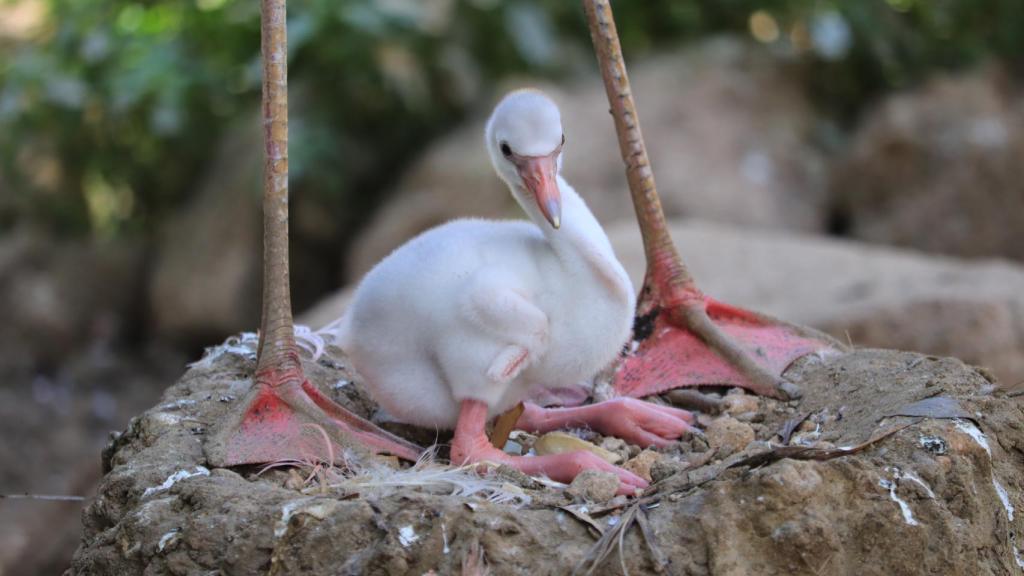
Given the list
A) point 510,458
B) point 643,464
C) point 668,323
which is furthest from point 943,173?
point 510,458

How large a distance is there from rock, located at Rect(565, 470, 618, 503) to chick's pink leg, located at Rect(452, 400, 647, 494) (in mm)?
61

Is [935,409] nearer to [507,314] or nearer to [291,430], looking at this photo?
[507,314]

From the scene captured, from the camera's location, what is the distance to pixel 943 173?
6309 mm

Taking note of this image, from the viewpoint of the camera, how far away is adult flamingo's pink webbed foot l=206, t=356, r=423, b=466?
246cm

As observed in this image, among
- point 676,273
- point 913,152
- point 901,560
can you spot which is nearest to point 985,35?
point 913,152

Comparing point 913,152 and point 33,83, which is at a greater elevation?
point 33,83

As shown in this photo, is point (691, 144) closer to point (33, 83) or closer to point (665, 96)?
point (665, 96)

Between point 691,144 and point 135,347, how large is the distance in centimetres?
315

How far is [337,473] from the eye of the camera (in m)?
2.44

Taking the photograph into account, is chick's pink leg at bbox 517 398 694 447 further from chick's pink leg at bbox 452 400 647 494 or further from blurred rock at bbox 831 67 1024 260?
blurred rock at bbox 831 67 1024 260

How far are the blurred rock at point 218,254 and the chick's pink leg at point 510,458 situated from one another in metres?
4.11

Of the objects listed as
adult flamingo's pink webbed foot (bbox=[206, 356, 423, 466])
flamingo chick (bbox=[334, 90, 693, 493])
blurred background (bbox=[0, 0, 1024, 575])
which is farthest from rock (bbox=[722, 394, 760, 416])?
blurred background (bbox=[0, 0, 1024, 575])

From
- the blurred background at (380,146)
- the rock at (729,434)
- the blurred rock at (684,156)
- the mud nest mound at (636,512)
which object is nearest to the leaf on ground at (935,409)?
the mud nest mound at (636,512)

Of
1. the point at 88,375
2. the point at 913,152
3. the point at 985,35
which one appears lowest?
the point at 88,375
